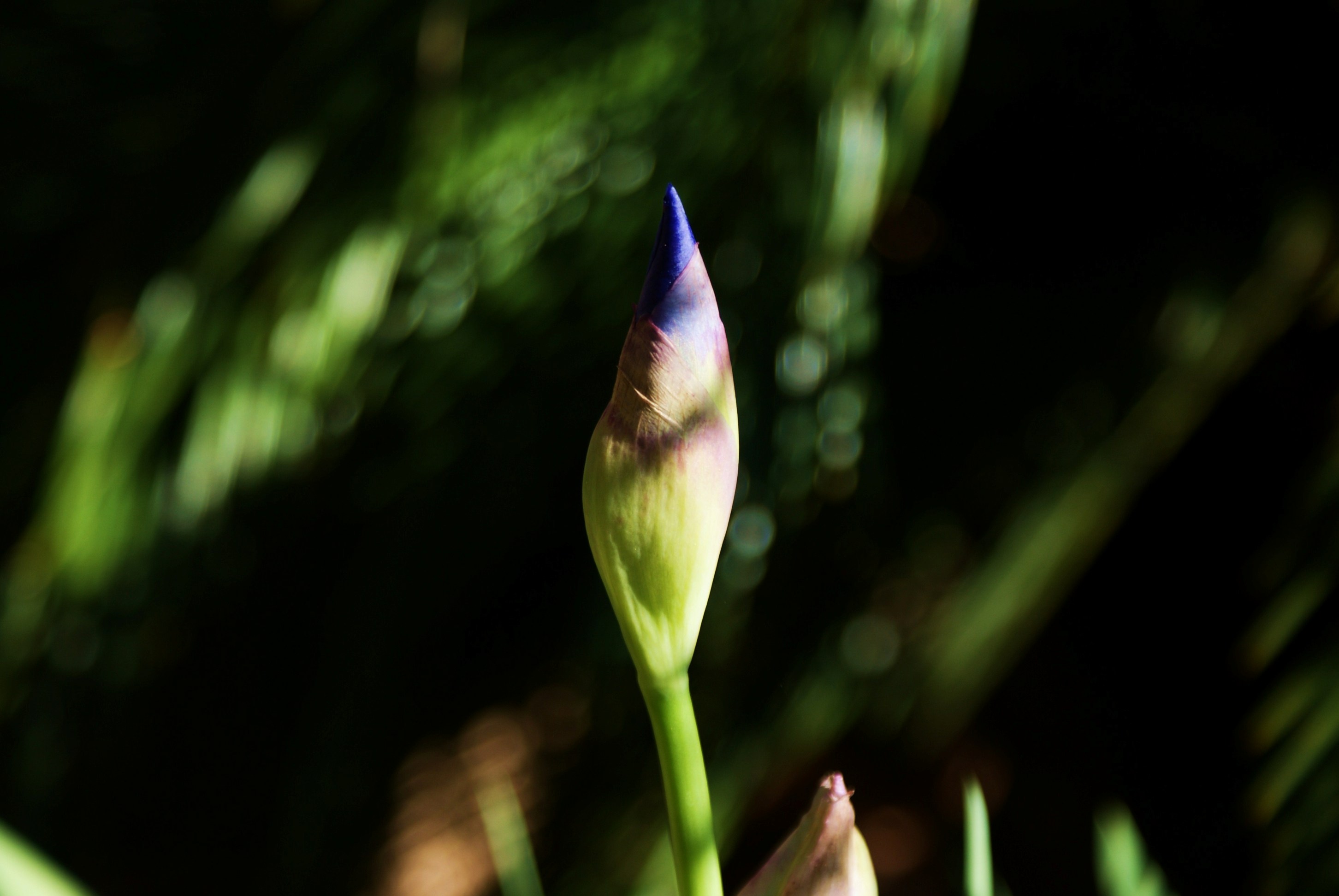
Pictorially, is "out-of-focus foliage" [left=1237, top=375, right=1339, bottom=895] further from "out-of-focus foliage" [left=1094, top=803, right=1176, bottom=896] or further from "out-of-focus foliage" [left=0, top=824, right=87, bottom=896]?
"out-of-focus foliage" [left=0, top=824, right=87, bottom=896]

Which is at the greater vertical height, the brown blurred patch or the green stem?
the brown blurred patch

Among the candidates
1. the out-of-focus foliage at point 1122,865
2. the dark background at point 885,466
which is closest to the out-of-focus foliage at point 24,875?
the out-of-focus foliage at point 1122,865

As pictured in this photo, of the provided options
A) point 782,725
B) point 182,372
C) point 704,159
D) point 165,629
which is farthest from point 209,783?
point 704,159

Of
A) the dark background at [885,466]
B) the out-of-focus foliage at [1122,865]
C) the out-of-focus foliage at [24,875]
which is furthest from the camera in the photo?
the dark background at [885,466]

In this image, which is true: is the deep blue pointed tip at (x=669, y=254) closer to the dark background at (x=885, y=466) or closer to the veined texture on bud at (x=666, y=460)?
the veined texture on bud at (x=666, y=460)

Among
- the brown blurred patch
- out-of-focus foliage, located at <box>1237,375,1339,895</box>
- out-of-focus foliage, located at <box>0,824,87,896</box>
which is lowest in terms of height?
out-of-focus foliage, located at <box>1237,375,1339,895</box>

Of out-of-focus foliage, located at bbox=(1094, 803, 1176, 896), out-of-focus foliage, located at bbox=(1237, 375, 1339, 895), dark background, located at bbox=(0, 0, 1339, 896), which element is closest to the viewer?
out-of-focus foliage, located at bbox=(1094, 803, 1176, 896)

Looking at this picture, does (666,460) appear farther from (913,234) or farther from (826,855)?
(913,234)

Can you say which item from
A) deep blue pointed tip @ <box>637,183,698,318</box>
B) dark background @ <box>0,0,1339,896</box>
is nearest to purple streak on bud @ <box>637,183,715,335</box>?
deep blue pointed tip @ <box>637,183,698,318</box>
